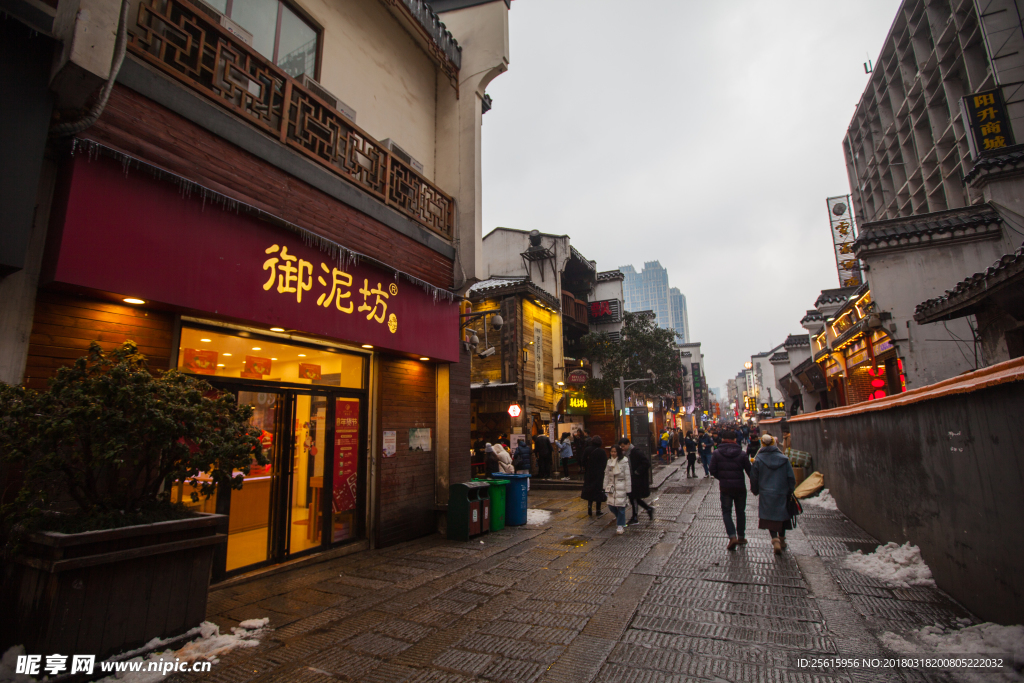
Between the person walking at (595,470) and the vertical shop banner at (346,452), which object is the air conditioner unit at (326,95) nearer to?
the vertical shop banner at (346,452)

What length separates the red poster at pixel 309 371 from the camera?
739 centimetres

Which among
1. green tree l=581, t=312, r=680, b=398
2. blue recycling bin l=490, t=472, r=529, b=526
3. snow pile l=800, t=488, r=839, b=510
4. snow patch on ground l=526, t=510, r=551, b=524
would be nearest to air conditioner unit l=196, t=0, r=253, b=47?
blue recycling bin l=490, t=472, r=529, b=526

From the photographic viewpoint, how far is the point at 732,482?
7840 millimetres

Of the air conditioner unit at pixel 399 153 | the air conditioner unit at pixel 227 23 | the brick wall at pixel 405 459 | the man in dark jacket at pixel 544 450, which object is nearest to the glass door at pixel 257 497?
the brick wall at pixel 405 459

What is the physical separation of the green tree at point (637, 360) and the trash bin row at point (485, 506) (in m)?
18.3

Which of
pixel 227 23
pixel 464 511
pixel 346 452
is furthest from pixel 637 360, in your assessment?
pixel 227 23

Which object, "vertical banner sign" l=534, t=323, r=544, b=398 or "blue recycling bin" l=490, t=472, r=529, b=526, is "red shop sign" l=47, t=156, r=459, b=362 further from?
"vertical banner sign" l=534, t=323, r=544, b=398

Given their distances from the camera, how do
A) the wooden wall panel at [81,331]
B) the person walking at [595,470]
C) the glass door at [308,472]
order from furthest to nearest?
the person walking at [595,470] → the glass door at [308,472] → the wooden wall panel at [81,331]

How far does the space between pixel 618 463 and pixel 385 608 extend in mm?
5767

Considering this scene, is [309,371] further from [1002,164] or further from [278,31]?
[1002,164]

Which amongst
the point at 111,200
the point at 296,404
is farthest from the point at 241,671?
the point at 111,200

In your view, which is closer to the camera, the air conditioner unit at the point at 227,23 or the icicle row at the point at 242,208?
the icicle row at the point at 242,208

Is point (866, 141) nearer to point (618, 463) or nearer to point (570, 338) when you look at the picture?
point (570, 338)

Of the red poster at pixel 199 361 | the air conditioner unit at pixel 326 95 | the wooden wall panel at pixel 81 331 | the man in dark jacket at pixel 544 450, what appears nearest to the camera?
the wooden wall panel at pixel 81 331
